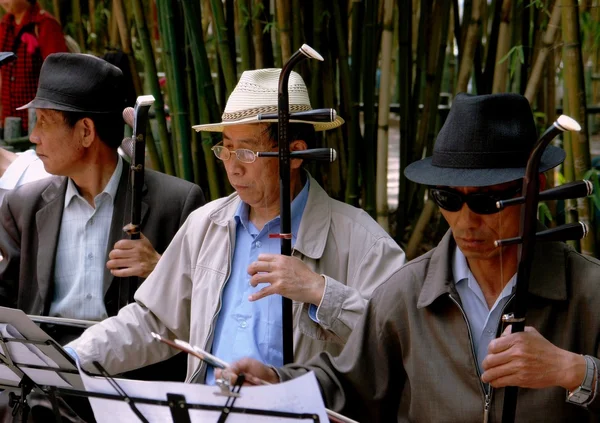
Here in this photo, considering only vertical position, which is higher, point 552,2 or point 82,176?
point 552,2

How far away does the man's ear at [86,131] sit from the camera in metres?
3.46

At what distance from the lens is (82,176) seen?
348 cm

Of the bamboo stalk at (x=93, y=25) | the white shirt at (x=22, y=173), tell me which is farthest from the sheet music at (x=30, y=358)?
the bamboo stalk at (x=93, y=25)

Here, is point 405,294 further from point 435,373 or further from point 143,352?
point 143,352

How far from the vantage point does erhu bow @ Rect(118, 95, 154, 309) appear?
2957mm

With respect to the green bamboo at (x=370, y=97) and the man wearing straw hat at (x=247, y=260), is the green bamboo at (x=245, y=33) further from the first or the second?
the man wearing straw hat at (x=247, y=260)

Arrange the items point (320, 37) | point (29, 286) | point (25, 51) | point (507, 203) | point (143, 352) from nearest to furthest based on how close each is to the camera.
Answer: point (507, 203)
point (143, 352)
point (29, 286)
point (320, 37)
point (25, 51)

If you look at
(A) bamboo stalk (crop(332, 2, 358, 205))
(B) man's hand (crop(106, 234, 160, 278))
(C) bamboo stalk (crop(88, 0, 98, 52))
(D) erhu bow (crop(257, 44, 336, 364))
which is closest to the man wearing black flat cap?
(D) erhu bow (crop(257, 44, 336, 364))

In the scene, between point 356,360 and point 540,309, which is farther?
point 356,360

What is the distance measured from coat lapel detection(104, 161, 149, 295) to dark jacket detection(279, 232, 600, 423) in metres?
1.18

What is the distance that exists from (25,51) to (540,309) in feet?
13.3

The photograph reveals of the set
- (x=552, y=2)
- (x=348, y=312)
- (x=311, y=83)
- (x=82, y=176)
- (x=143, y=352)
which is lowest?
(x=143, y=352)

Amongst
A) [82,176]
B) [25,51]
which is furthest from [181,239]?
[25,51]

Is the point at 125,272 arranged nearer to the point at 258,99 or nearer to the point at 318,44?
the point at 258,99
